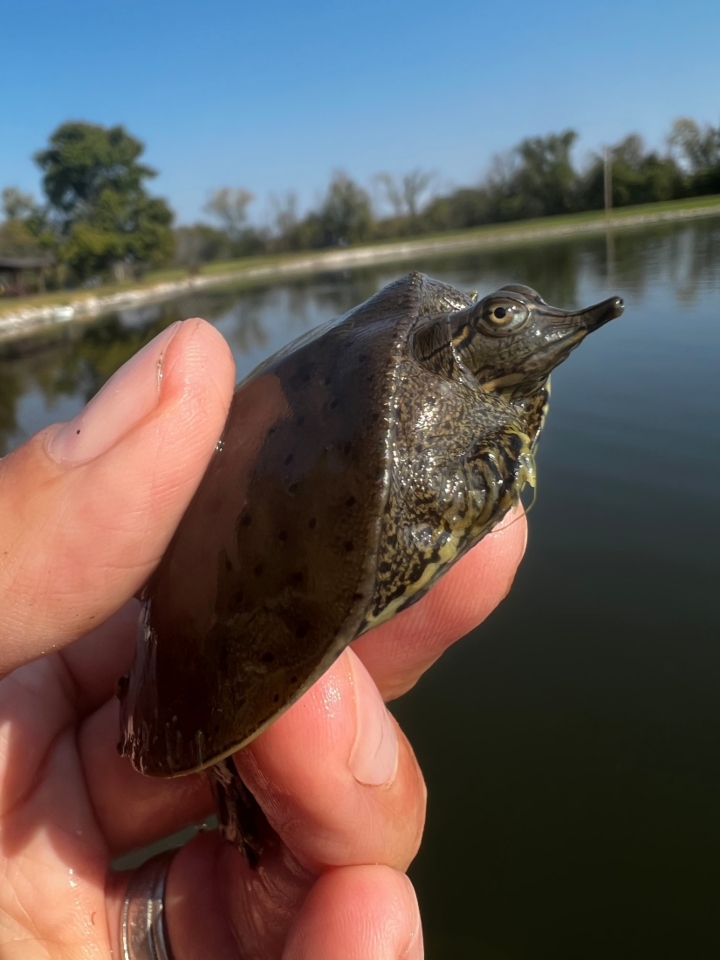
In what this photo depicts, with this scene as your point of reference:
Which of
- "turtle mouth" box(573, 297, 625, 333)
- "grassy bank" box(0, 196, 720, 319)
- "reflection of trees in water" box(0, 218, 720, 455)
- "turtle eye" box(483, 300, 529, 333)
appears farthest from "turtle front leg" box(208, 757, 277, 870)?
"grassy bank" box(0, 196, 720, 319)

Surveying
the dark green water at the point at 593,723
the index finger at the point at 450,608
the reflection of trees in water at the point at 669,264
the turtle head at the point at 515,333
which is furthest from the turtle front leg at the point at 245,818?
the reflection of trees in water at the point at 669,264

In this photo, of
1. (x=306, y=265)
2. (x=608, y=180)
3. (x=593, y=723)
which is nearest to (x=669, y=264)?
(x=593, y=723)

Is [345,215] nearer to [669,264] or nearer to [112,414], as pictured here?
[669,264]

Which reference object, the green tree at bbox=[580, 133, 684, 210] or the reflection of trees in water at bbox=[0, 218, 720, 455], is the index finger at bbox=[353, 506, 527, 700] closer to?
the reflection of trees in water at bbox=[0, 218, 720, 455]

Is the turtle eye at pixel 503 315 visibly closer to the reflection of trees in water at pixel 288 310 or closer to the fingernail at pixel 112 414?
the fingernail at pixel 112 414

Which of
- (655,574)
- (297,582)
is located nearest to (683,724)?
(655,574)
